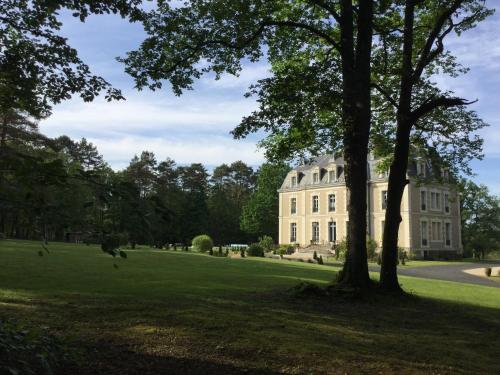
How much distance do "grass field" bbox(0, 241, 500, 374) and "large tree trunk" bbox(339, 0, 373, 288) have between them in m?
0.93

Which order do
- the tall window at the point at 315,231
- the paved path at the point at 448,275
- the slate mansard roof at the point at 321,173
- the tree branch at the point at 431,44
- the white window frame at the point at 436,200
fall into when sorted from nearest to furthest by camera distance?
the tree branch at the point at 431,44 → the paved path at the point at 448,275 → the white window frame at the point at 436,200 → the slate mansard roof at the point at 321,173 → the tall window at the point at 315,231

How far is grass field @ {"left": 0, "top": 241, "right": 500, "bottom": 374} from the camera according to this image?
5082 mm

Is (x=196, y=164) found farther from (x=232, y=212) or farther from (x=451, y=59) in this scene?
(x=451, y=59)

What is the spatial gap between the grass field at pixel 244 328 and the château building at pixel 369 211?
94.0 feet

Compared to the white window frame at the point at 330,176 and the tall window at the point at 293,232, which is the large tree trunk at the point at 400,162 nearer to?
the white window frame at the point at 330,176

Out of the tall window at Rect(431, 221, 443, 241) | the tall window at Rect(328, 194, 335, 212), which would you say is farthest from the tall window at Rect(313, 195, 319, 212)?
the tall window at Rect(431, 221, 443, 241)

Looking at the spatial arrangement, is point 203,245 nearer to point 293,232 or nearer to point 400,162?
point 293,232

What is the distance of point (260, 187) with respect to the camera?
6425 centimetres

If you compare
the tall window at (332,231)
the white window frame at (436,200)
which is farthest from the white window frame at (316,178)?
the white window frame at (436,200)

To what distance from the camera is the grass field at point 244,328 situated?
5.08 meters

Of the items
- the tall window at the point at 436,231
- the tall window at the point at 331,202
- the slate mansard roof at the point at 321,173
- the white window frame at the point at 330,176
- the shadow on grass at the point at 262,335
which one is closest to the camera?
the shadow on grass at the point at 262,335

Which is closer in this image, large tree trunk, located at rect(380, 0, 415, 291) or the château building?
large tree trunk, located at rect(380, 0, 415, 291)

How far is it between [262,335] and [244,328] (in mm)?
475

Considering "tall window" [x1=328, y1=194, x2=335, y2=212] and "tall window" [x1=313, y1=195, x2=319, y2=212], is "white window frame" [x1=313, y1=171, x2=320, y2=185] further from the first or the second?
"tall window" [x1=328, y1=194, x2=335, y2=212]
